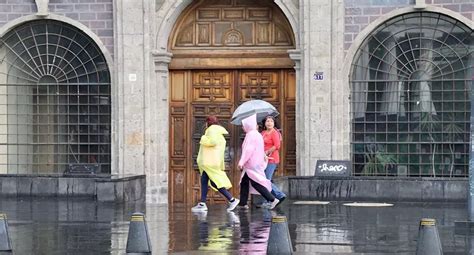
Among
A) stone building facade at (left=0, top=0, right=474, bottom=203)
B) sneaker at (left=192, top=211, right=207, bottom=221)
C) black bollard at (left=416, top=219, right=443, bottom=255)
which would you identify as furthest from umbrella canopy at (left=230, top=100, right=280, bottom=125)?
black bollard at (left=416, top=219, right=443, bottom=255)

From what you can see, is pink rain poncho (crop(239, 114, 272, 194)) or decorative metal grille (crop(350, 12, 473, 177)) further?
decorative metal grille (crop(350, 12, 473, 177))

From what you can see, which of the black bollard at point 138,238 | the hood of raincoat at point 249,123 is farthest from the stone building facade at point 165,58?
the black bollard at point 138,238

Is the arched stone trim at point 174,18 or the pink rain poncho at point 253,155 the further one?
the arched stone trim at point 174,18

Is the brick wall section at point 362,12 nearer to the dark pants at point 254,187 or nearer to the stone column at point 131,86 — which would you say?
the stone column at point 131,86

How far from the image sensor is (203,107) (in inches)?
994

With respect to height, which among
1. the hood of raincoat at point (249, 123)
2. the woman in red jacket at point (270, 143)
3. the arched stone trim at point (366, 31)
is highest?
the arched stone trim at point (366, 31)

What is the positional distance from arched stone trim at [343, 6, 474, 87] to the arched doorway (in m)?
1.43

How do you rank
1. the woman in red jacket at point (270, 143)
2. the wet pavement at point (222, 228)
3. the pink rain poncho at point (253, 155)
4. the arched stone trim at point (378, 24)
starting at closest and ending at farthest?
the wet pavement at point (222, 228) → the pink rain poncho at point (253, 155) → the woman in red jacket at point (270, 143) → the arched stone trim at point (378, 24)

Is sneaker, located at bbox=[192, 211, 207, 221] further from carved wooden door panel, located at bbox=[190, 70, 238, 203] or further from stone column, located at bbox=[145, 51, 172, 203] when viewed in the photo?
carved wooden door panel, located at bbox=[190, 70, 238, 203]

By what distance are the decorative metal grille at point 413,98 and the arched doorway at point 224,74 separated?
161cm

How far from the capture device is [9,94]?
25562 mm

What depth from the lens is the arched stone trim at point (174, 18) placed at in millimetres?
23969

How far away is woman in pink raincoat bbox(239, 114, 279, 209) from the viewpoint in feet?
64.2

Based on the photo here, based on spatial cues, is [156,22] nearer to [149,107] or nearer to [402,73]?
[149,107]
